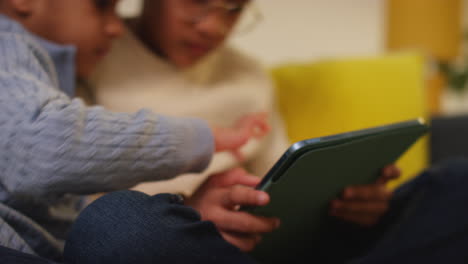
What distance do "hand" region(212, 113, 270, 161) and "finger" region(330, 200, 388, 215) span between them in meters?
0.16

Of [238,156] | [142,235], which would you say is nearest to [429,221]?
[238,156]

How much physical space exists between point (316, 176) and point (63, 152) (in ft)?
0.87

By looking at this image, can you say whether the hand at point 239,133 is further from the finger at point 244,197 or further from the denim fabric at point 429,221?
the denim fabric at point 429,221

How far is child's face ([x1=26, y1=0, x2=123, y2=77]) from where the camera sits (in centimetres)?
51

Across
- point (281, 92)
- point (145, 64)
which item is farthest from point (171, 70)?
point (281, 92)

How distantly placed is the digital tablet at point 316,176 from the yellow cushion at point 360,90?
0.41m

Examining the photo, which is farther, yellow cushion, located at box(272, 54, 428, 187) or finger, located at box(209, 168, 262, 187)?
yellow cushion, located at box(272, 54, 428, 187)

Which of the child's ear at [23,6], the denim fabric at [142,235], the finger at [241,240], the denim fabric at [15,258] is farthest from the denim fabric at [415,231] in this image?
the child's ear at [23,6]

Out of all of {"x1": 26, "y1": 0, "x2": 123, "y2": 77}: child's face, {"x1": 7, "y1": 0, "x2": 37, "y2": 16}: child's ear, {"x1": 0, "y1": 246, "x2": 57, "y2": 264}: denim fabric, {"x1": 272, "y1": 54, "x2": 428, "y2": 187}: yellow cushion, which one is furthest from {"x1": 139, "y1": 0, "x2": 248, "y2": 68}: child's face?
{"x1": 0, "y1": 246, "x2": 57, "y2": 264}: denim fabric

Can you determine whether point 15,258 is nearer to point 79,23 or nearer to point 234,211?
point 234,211

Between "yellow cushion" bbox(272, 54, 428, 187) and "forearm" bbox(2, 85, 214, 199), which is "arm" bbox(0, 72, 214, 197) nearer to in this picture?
"forearm" bbox(2, 85, 214, 199)

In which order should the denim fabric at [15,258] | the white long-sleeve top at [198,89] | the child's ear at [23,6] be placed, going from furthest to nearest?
the white long-sleeve top at [198,89] < the child's ear at [23,6] < the denim fabric at [15,258]

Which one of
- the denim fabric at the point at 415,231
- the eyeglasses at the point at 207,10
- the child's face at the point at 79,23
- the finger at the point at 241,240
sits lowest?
the denim fabric at the point at 415,231

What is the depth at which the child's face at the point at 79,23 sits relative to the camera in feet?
1.68
